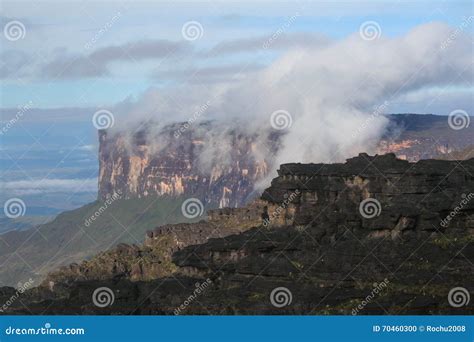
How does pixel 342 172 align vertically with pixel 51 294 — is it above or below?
above

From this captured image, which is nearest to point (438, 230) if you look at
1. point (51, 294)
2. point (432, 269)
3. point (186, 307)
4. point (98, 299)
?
point (432, 269)

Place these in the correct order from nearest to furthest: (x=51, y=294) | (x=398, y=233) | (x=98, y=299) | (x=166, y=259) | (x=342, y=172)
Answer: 1. (x=398, y=233)
2. (x=98, y=299)
3. (x=342, y=172)
4. (x=51, y=294)
5. (x=166, y=259)

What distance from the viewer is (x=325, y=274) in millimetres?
108312

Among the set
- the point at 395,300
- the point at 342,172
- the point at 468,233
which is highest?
the point at 342,172

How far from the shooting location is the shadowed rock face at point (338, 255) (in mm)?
101812

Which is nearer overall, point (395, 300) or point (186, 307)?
point (395, 300)

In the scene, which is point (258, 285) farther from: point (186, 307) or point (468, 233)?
point (468, 233)

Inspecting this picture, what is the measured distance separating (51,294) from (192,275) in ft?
116

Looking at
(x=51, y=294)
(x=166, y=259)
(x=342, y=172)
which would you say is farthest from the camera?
(x=166, y=259)

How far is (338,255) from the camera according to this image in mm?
110750

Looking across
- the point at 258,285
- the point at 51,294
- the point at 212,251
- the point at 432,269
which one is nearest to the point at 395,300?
the point at 432,269

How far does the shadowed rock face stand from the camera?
10181 centimetres

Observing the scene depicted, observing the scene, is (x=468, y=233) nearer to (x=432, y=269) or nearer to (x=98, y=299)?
(x=432, y=269)

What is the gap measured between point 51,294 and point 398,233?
197 feet
